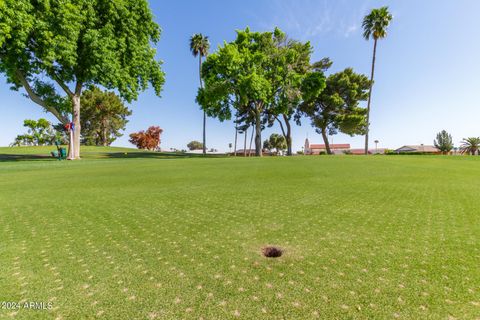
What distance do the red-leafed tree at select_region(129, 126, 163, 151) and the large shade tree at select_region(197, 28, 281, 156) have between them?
53684mm

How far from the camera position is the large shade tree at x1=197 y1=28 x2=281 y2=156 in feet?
90.9

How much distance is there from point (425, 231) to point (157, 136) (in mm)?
87075

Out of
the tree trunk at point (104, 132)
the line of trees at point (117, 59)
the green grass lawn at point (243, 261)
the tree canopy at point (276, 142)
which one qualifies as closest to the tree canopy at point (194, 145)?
the tree canopy at point (276, 142)

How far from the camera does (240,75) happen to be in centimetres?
2764

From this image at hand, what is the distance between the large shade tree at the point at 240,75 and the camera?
2770 cm

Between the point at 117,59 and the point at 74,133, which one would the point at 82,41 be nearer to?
the point at 117,59

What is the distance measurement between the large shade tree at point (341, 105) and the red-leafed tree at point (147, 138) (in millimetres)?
54143

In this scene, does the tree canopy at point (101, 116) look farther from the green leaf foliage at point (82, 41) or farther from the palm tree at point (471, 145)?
the palm tree at point (471, 145)

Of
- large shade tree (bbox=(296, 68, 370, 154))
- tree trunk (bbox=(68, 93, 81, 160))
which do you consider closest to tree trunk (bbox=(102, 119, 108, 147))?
tree trunk (bbox=(68, 93, 81, 160))

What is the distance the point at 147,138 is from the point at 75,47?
6623 cm

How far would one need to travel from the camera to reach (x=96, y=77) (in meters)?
19.2

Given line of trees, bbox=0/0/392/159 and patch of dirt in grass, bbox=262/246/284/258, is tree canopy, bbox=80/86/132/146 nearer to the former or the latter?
line of trees, bbox=0/0/392/159

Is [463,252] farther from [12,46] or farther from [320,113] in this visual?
[320,113]

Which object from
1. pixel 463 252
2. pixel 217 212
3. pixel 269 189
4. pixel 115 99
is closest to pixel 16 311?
pixel 217 212
